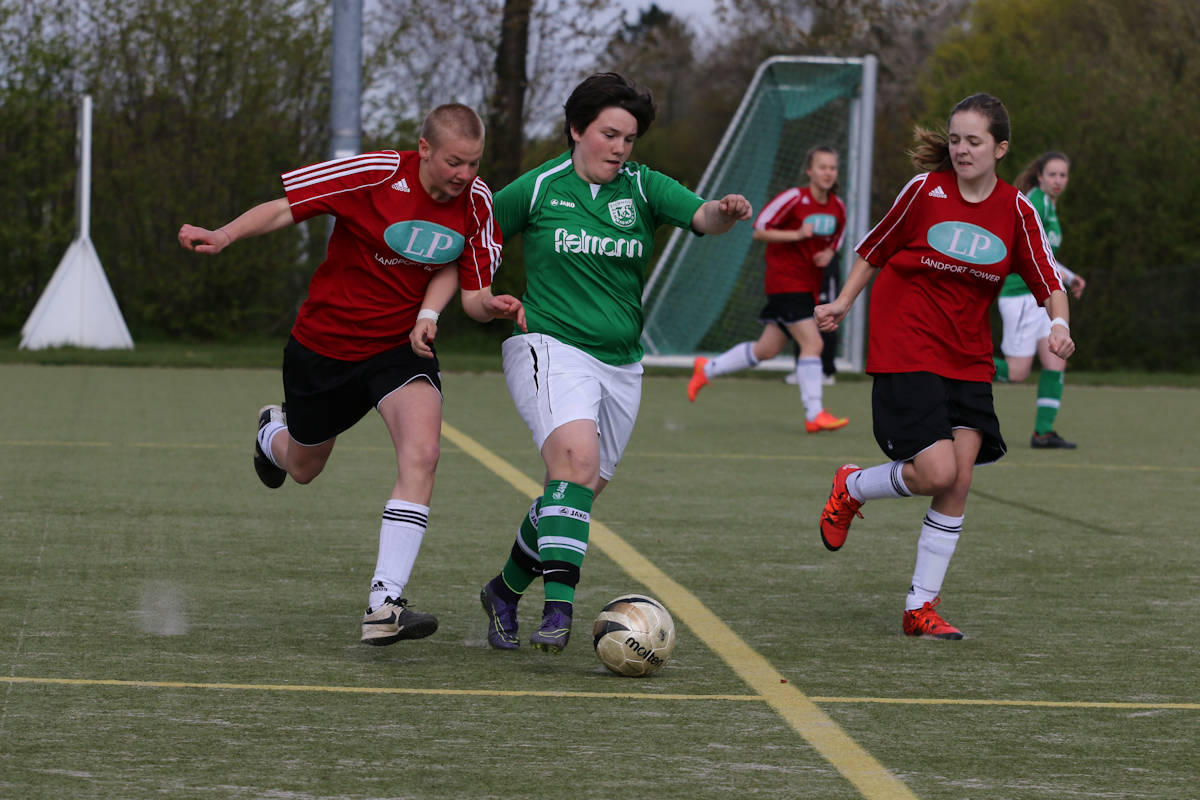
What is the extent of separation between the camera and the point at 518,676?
16.3ft

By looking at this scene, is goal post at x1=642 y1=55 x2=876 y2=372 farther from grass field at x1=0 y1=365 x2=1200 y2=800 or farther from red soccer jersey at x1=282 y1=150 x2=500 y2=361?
red soccer jersey at x1=282 y1=150 x2=500 y2=361

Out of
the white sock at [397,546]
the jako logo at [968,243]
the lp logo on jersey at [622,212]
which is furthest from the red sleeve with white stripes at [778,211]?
the white sock at [397,546]

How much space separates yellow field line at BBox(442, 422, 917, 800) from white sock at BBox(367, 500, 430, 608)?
100 cm

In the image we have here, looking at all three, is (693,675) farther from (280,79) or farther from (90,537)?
(280,79)

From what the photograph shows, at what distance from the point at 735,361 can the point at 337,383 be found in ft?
26.0

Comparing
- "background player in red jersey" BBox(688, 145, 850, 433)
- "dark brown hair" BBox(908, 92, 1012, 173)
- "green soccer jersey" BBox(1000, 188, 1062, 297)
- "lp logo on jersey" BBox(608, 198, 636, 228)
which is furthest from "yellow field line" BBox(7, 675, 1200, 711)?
"background player in red jersey" BBox(688, 145, 850, 433)

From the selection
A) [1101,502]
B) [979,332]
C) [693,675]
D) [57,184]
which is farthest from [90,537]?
[57,184]

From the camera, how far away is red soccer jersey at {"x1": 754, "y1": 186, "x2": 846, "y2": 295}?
12719 millimetres

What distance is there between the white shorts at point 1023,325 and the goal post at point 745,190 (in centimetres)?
814

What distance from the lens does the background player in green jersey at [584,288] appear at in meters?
5.33

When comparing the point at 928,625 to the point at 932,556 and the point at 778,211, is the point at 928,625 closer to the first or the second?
the point at 932,556

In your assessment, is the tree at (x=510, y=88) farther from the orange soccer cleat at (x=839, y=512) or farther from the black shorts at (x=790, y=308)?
the orange soccer cleat at (x=839, y=512)

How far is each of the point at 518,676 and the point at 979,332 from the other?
2137mm

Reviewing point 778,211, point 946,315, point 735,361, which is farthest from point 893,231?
point 735,361
